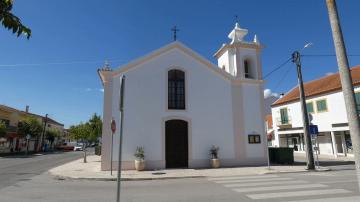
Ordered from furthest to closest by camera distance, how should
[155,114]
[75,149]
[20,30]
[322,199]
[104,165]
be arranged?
[75,149] → [155,114] → [104,165] → [322,199] → [20,30]

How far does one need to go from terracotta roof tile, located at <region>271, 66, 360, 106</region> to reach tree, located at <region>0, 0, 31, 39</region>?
29.7 metres

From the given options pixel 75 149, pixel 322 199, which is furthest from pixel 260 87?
pixel 75 149

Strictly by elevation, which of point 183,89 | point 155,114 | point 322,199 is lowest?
point 322,199

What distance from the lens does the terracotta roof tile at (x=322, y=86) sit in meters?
28.0

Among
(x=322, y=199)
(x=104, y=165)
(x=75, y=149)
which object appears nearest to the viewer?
(x=322, y=199)

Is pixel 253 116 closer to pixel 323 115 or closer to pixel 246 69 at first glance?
pixel 246 69

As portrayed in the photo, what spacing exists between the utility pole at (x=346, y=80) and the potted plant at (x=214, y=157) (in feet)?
46.2

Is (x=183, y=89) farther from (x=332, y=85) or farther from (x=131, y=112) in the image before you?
(x=332, y=85)

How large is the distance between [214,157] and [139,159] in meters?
5.00

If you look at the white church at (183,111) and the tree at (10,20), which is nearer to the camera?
the tree at (10,20)

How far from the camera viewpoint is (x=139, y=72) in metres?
18.4

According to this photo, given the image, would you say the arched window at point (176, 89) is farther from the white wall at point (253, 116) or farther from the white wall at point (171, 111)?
the white wall at point (253, 116)

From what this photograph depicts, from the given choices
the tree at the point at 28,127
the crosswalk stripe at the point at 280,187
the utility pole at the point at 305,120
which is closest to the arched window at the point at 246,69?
the utility pole at the point at 305,120

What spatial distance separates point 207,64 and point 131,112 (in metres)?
6.51
